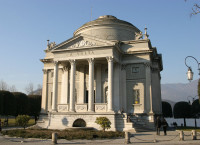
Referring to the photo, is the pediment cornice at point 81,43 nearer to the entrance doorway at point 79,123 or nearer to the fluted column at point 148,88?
the fluted column at point 148,88

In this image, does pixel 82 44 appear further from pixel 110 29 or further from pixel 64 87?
pixel 110 29

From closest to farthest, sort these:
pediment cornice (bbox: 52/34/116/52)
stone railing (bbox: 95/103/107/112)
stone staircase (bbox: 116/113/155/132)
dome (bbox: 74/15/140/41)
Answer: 1. stone staircase (bbox: 116/113/155/132)
2. stone railing (bbox: 95/103/107/112)
3. pediment cornice (bbox: 52/34/116/52)
4. dome (bbox: 74/15/140/41)

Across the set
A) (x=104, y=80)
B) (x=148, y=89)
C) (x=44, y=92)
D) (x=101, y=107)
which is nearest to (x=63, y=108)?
(x=101, y=107)

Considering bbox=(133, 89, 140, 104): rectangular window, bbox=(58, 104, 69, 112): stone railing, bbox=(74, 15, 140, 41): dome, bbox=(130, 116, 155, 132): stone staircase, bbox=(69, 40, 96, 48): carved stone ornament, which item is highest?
bbox=(74, 15, 140, 41): dome

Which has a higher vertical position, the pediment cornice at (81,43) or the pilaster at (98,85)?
the pediment cornice at (81,43)

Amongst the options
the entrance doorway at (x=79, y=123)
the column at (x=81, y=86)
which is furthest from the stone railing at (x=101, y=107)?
the column at (x=81, y=86)

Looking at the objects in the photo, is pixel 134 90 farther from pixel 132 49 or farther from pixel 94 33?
pixel 94 33

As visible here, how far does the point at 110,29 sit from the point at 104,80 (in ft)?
27.7

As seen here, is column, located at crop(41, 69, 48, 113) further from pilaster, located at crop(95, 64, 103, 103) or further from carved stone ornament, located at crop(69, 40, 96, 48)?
pilaster, located at crop(95, 64, 103, 103)

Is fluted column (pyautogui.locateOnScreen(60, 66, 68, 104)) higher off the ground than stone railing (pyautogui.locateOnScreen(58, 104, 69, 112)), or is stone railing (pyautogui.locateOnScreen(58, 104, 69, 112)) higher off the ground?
fluted column (pyautogui.locateOnScreen(60, 66, 68, 104))

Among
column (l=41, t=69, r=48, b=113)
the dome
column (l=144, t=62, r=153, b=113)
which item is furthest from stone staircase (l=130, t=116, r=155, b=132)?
column (l=41, t=69, r=48, b=113)

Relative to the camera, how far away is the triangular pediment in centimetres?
2809

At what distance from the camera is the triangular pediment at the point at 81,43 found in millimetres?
28094

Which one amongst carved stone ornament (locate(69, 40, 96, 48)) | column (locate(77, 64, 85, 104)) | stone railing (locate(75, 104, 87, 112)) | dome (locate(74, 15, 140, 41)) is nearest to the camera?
stone railing (locate(75, 104, 87, 112))
